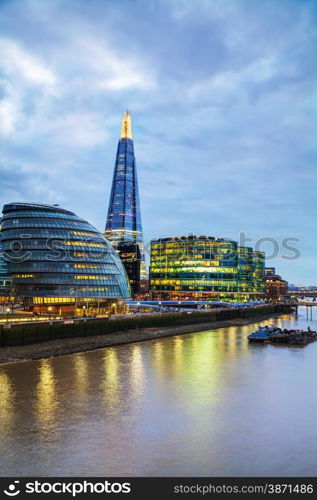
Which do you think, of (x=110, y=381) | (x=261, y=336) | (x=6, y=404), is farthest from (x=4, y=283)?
(x=6, y=404)

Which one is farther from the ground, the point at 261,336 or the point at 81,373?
the point at 81,373

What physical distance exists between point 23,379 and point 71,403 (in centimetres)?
986

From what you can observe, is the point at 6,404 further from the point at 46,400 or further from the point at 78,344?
the point at 78,344

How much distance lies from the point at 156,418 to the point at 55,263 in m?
81.8

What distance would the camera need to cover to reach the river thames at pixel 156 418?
23.5 meters

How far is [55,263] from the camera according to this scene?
359ft

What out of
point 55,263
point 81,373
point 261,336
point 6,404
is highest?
point 55,263

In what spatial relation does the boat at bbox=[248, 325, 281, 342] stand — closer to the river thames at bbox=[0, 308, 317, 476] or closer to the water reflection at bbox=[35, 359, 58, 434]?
the river thames at bbox=[0, 308, 317, 476]

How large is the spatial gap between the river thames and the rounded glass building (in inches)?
2143

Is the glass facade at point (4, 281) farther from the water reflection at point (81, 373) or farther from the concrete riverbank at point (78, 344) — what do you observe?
the water reflection at point (81, 373)

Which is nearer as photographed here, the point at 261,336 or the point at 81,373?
the point at 81,373

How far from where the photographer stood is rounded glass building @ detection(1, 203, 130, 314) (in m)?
109
